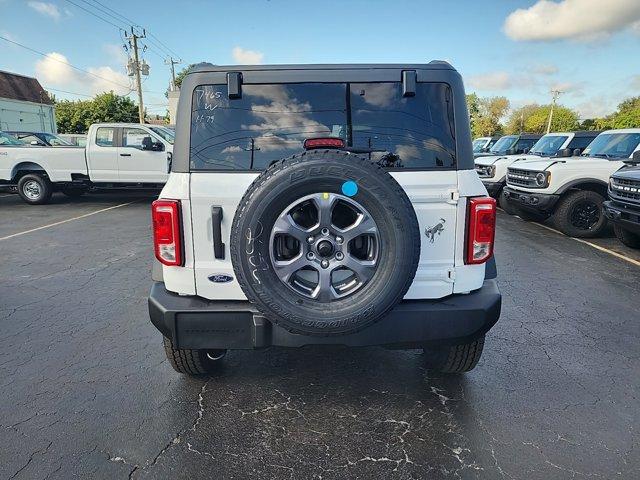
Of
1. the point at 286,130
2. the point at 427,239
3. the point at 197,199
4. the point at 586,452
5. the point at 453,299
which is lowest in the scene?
the point at 586,452

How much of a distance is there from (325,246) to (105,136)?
1076 cm

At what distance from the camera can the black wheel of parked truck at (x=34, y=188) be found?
37.6ft

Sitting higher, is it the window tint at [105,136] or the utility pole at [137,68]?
the utility pole at [137,68]

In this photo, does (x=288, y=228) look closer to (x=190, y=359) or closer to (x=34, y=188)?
A: (x=190, y=359)

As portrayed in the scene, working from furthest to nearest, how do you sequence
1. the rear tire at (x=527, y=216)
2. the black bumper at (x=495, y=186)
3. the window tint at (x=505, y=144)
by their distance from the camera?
1. the window tint at (x=505, y=144)
2. the black bumper at (x=495, y=186)
3. the rear tire at (x=527, y=216)

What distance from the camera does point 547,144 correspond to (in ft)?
36.3

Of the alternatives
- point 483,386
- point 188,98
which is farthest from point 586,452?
point 188,98

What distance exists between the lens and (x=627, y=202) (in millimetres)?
6035

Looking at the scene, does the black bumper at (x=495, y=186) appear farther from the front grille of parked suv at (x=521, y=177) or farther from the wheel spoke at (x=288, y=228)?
the wheel spoke at (x=288, y=228)

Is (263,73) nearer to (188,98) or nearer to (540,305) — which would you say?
(188,98)

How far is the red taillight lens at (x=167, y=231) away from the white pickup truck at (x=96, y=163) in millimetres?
8911

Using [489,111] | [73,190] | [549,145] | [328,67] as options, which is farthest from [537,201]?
[489,111]

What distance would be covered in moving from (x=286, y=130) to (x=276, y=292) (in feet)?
3.05

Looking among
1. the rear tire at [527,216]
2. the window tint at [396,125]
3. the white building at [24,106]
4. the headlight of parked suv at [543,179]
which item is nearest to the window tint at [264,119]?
the window tint at [396,125]
